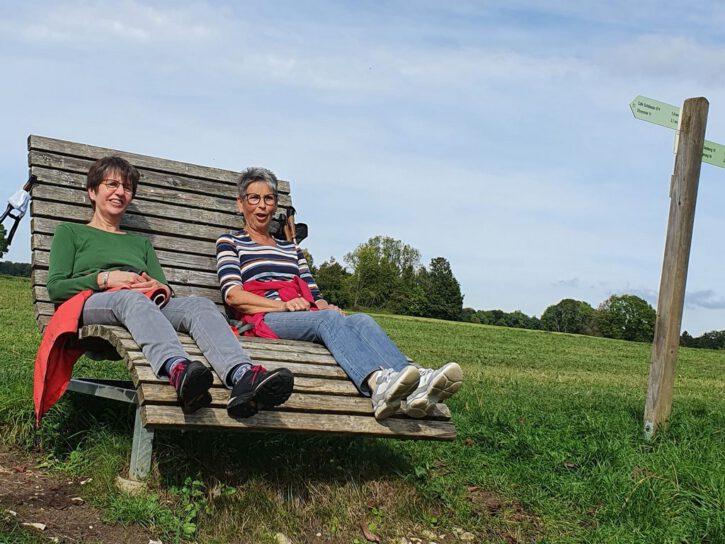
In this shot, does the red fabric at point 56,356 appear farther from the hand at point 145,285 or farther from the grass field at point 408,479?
the grass field at point 408,479

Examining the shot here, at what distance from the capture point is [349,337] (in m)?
4.86

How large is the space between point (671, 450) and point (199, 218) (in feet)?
13.4

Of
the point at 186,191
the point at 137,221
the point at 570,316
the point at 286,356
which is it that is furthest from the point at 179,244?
the point at 570,316

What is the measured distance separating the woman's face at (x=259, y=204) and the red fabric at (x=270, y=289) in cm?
51

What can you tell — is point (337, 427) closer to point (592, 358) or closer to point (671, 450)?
point (671, 450)

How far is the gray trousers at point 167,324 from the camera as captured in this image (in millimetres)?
4258

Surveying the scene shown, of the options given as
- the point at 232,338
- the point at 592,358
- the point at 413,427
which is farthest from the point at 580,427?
the point at 592,358

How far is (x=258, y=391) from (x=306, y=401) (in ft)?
1.74

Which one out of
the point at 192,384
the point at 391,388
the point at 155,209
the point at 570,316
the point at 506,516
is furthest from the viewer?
the point at 570,316

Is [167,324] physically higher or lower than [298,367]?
higher

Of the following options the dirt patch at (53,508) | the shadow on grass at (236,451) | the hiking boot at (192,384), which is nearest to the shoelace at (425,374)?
the shadow on grass at (236,451)

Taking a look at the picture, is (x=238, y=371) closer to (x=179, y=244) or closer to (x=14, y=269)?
(x=179, y=244)

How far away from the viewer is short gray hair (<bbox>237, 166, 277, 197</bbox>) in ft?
19.8

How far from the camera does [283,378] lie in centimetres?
393
